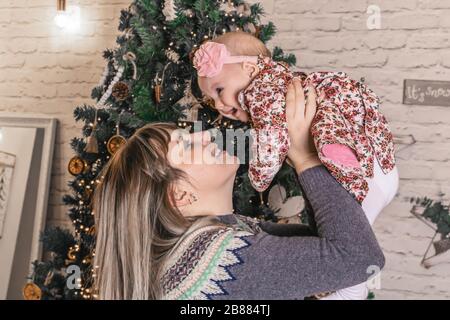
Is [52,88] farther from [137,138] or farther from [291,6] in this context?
[137,138]

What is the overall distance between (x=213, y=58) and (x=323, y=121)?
437 millimetres

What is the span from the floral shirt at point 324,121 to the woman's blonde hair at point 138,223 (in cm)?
22

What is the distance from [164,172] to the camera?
1.25 m

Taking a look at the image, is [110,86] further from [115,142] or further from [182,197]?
[182,197]

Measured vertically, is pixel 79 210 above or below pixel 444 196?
below

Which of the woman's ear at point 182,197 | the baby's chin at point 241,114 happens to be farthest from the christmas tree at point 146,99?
the woman's ear at point 182,197

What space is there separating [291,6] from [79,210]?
4.64 ft

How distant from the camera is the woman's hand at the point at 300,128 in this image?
118 cm

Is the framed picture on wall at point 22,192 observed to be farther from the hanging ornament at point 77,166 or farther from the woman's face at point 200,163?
the woman's face at point 200,163

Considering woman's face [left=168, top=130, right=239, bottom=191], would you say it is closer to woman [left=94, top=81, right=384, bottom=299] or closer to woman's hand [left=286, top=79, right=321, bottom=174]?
woman [left=94, top=81, right=384, bottom=299]

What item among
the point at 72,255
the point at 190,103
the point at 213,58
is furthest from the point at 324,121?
the point at 72,255
